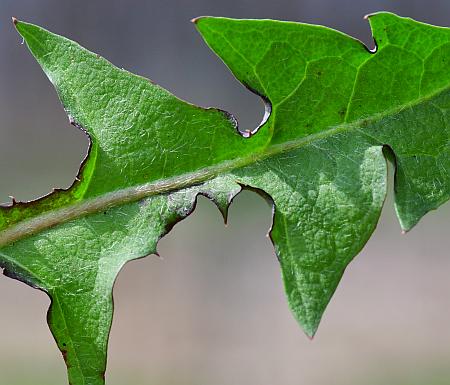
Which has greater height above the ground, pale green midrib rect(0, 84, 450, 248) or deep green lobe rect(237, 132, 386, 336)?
pale green midrib rect(0, 84, 450, 248)

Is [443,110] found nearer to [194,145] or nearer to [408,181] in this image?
[408,181]

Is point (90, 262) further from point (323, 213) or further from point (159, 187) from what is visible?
point (323, 213)

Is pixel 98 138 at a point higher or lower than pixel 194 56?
higher

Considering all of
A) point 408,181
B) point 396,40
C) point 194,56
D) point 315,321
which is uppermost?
point 396,40

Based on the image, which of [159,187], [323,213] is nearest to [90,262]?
[159,187]

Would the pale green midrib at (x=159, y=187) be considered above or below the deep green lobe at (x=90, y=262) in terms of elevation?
above

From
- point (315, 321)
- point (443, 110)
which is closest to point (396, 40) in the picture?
point (443, 110)

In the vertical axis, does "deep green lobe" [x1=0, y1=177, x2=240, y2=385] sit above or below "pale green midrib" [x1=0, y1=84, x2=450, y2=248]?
below

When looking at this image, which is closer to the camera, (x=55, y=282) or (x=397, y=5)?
(x=55, y=282)
